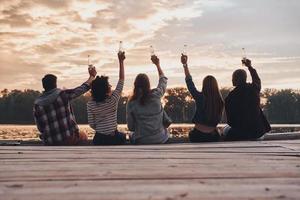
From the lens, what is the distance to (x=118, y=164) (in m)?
3.41

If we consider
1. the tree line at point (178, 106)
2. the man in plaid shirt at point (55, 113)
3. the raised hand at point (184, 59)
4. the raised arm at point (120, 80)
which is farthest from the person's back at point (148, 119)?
the tree line at point (178, 106)

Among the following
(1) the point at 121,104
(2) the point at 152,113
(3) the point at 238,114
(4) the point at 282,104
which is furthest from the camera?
(4) the point at 282,104

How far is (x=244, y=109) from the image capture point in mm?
6965

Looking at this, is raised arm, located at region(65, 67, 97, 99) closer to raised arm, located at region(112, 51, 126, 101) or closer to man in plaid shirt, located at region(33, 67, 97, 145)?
man in plaid shirt, located at region(33, 67, 97, 145)

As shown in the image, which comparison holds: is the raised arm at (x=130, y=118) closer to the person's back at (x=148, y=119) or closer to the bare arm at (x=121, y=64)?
the person's back at (x=148, y=119)

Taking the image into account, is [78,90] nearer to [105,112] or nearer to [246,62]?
[105,112]

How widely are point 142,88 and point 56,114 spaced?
1176mm

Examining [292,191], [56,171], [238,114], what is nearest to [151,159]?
[56,171]

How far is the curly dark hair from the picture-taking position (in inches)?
254

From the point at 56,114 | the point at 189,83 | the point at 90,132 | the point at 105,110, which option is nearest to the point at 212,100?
the point at 189,83

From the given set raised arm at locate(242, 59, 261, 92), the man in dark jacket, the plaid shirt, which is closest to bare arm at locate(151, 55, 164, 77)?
the man in dark jacket

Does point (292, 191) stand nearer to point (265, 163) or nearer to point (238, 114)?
point (265, 163)

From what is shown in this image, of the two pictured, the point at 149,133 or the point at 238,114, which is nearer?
the point at 149,133

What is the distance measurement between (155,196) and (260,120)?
484cm
